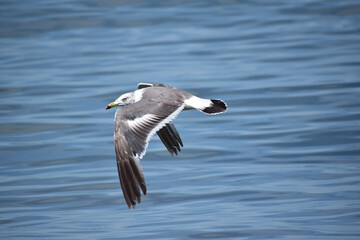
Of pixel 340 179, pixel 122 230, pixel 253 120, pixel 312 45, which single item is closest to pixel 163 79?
pixel 253 120

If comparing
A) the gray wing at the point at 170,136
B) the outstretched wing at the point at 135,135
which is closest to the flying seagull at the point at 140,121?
the outstretched wing at the point at 135,135

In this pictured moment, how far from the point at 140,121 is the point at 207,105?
2.36 ft

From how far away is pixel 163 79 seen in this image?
1304 cm

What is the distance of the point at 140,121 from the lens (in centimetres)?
664

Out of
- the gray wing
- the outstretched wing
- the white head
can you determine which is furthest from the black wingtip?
the gray wing

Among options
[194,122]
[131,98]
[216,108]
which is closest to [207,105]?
[216,108]

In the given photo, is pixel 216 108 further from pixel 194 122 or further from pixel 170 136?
pixel 194 122

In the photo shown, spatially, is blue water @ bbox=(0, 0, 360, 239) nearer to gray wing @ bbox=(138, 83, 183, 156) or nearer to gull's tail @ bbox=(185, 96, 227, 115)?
gray wing @ bbox=(138, 83, 183, 156)

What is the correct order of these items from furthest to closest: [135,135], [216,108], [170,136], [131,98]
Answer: [170,136]
[131,98]
[216,108]
[135,135]

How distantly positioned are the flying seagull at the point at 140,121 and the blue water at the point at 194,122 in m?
0.58

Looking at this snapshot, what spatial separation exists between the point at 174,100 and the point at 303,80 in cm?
603

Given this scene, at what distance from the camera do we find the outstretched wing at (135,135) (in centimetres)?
620

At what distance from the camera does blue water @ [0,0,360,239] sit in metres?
6.93

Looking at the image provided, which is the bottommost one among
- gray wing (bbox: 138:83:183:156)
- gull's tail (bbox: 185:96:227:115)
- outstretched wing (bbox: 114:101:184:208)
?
gray wing (bbox: 138:83:183:156)
